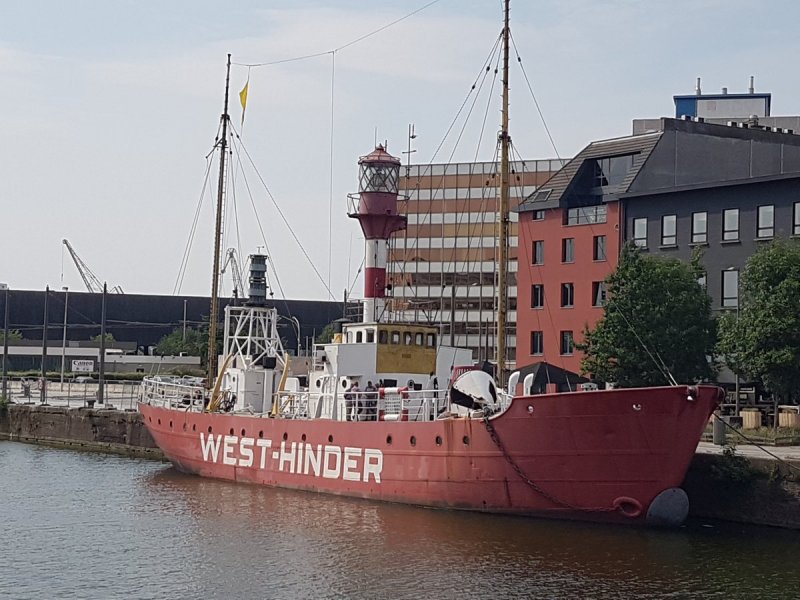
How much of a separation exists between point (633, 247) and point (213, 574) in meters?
32.6

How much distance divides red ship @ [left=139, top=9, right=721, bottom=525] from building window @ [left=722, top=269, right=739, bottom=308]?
20.6 m

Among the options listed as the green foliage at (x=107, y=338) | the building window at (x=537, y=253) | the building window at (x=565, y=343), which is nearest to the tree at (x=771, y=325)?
the building window at (x=565, y=343)

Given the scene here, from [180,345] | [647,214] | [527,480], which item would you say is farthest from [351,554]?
[180,345]

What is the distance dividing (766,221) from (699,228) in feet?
12.9

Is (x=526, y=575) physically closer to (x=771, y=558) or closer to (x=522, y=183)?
(x=771, y=558)

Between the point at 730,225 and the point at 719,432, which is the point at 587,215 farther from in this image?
the point at 719,432

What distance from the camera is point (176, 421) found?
46969 mm

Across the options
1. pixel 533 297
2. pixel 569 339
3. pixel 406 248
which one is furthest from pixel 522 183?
pixel 569 339

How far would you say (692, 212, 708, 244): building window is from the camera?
59.0 meters

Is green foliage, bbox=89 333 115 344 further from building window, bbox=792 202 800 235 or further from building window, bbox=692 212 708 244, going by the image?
building window, bbox=792 202 800 235

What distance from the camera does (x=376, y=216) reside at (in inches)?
1686

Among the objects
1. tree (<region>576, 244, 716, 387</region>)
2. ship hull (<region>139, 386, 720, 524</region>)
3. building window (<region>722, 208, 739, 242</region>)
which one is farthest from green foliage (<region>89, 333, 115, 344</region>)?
ship hull (<region>139, 386, 720, 524</region>)

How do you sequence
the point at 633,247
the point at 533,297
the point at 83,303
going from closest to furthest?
the point at 633,247, the point at 533,297, the point at 83,303

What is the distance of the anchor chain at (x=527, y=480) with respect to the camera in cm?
3256
